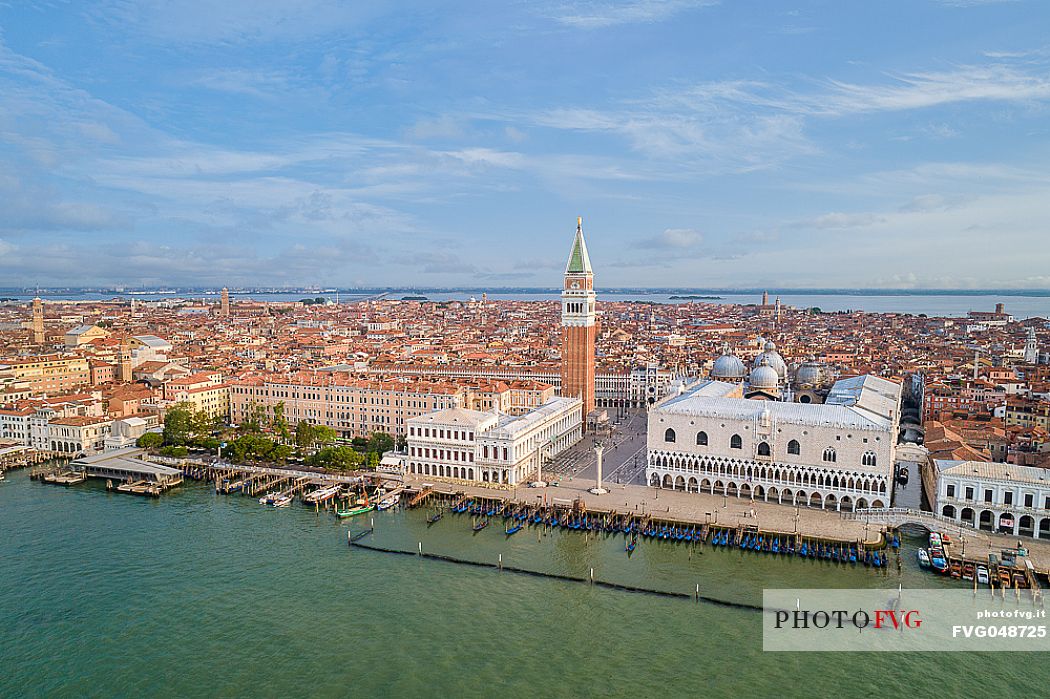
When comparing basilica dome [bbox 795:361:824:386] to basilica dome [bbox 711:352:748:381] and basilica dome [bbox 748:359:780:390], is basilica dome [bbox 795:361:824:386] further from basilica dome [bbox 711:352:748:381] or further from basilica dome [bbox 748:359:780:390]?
basilica dome [bbox 748:359:780:390]

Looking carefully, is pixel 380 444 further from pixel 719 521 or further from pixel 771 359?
pixel 771 359

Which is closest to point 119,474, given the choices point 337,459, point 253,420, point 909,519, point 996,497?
point 253,420

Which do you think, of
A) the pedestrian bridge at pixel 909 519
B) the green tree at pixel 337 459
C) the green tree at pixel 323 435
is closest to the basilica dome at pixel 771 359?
the pedestrian bridge at pixel 909 519

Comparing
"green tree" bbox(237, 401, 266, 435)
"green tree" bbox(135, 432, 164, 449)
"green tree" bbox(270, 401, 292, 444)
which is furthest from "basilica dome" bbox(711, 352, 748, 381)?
"green tree" bbox(135, 432, 164, 449)

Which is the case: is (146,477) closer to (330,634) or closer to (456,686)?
(330,634)

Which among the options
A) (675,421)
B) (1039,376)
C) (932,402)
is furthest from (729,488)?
(1039,376)
